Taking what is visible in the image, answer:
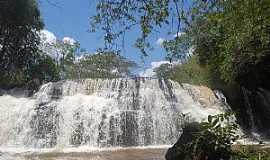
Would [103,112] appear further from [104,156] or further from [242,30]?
[242,30]

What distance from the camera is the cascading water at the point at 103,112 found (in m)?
19.0

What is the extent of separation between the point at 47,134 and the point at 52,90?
3.67 metres

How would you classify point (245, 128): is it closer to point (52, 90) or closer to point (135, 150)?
point (135, 150)

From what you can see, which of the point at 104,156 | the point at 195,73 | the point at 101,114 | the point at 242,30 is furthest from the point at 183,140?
the point at 195,73

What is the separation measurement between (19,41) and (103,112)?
13.4 m

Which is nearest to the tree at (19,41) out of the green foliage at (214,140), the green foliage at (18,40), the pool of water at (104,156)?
the green foliage at (18,40)

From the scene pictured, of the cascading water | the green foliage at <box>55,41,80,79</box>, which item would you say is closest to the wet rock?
the cascading water

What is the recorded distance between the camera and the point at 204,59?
26.7 meters

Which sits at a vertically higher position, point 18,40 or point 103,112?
point 18,40

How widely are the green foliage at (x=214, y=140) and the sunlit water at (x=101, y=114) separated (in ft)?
26.7

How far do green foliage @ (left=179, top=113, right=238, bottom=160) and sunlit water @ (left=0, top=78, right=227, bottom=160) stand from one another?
26.7ft

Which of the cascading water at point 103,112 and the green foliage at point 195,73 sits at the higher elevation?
the green foliage at point 195,73

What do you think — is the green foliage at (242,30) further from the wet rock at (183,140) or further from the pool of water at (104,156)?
the pool of water at (104,156)

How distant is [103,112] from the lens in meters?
20.3
